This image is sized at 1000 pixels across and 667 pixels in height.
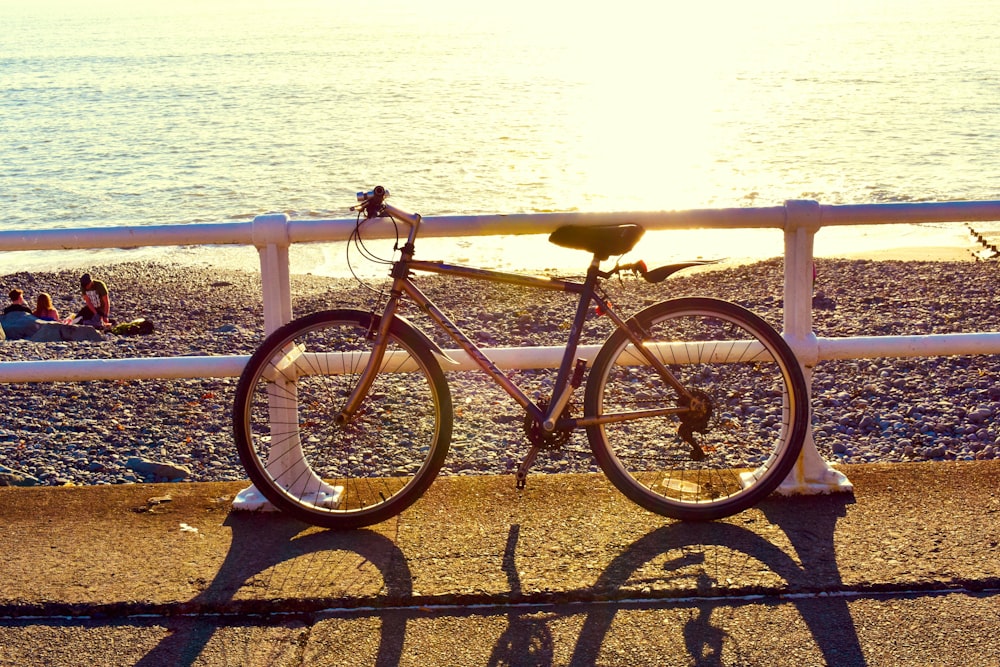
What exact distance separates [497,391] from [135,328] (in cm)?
682

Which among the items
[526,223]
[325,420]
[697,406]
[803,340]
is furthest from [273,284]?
[803,340]

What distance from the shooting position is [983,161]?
36.5 meters

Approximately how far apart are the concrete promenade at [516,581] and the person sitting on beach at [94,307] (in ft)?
39.0

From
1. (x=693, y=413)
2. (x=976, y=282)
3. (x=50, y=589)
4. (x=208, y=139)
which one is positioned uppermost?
(x=208, y=139)

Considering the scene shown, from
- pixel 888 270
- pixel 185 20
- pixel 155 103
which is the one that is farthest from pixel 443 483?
pixel 185 20

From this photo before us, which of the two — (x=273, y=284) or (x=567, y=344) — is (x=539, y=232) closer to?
(x=567, y=344)

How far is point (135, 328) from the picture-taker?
15.2 m

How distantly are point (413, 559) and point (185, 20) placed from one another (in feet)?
521

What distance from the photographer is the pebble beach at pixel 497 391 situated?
9055mm

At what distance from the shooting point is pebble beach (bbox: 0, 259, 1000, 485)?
29.7 feet

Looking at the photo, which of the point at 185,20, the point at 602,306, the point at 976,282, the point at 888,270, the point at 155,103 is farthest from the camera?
the point at 185,20

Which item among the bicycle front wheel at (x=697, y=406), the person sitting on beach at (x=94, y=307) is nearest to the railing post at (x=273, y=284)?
the bicycle front wheel at (x=697, y=406)

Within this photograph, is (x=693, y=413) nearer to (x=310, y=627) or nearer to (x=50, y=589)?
(x=310, y=627)

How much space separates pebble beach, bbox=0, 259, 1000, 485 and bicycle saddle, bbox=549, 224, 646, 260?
4867mm
